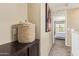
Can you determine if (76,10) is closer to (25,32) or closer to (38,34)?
(38,34)

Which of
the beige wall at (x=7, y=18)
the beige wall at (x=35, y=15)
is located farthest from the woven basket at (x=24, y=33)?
the beige wall at (x=35, y=15)

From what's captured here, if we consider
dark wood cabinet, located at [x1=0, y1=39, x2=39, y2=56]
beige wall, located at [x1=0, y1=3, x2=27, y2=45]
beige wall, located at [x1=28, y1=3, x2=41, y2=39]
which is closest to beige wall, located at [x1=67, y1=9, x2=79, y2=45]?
beige wall, located at [x1=28, y1=3, x2=41, y2=39]

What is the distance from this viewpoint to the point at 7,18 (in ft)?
6.12

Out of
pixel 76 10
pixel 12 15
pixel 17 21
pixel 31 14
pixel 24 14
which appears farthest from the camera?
pixel 76 10

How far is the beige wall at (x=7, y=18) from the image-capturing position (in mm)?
1716

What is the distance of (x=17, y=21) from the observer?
2248 mm

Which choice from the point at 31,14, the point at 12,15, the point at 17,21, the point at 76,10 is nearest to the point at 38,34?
the point at 31,14

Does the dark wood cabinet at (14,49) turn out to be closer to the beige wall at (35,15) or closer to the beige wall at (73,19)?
the beige wall at (35,15)

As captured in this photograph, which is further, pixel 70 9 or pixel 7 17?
pixel 70 9

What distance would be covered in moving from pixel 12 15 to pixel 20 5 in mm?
425

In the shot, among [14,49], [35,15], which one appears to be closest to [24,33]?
[14,49]

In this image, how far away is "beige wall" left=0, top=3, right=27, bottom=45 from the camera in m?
1.72

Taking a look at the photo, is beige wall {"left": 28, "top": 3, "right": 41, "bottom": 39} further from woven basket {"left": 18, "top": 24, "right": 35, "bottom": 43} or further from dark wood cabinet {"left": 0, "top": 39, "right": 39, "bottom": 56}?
dark wood cabinet {"left": 0, "top": 39, "right": 39, "bottom": 56}

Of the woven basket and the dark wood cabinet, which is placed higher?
the woven basket
